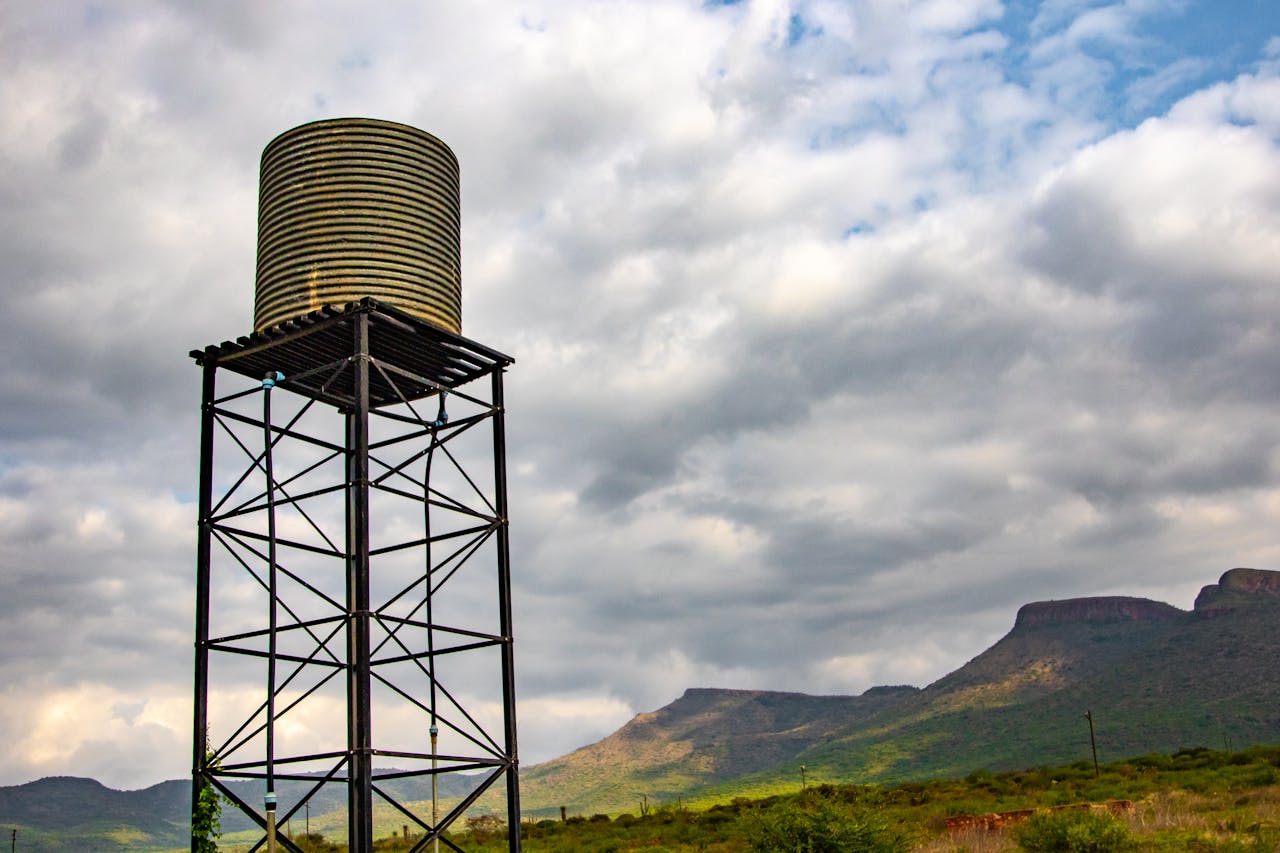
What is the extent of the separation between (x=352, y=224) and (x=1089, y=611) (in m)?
165

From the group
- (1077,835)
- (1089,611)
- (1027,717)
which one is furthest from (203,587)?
(1089,611)

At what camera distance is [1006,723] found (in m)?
116

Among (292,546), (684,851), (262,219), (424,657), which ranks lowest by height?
(684,851)

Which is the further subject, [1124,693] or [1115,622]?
[1115,622]

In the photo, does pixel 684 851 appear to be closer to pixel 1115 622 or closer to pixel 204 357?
pixel 204 357

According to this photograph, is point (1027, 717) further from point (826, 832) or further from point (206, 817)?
point (206, 817)

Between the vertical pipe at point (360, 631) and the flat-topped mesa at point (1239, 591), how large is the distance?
128 m

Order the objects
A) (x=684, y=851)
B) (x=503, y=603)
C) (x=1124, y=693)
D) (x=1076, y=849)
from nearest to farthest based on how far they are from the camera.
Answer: (x=503, y=603) → (x=1076, y=849) → (x=684, y=851) → (x=1124, y=693)

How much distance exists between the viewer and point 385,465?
18984mm

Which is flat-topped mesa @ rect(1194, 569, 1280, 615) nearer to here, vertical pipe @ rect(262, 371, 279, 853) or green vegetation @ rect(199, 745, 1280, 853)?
green vegetation @ rect(199, 745, 1280, 853)

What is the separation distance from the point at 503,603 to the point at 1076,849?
9.12 metres

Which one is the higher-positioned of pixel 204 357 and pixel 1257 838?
pixel 204 357

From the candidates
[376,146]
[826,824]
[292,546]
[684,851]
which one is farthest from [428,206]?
[684,851]

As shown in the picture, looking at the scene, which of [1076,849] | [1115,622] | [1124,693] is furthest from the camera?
[1115,622]
